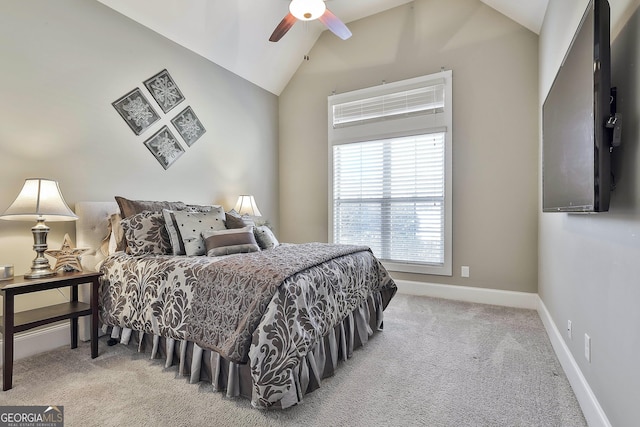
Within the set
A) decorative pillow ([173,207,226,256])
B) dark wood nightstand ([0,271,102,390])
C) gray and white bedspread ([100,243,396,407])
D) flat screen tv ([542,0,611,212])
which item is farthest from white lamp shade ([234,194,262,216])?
flat screen tv ([542,0,611,212])

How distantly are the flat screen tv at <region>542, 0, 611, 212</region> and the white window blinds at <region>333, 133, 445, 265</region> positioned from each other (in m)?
1.85

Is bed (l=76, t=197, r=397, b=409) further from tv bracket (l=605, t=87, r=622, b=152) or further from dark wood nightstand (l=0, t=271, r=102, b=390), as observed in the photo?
tv bracket (l=605, t=87, r=622, b=152)

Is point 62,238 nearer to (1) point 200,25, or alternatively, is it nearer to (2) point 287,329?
(2) point 287,329

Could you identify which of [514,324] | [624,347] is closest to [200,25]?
[624,347]

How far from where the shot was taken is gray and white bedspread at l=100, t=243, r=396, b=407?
5.01ft

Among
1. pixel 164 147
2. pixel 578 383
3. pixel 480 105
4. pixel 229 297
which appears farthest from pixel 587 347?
pixel 164 147

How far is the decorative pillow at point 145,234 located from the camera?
2375mm

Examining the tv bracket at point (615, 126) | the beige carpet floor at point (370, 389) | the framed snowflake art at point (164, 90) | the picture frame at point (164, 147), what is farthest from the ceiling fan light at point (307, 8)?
the beige carpet floor at point (370, 389)

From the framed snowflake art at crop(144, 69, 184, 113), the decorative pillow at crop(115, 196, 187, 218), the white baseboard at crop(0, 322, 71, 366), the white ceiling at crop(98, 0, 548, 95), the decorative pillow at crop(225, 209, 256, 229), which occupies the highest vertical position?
the white ceiling at crop(98, 0, 548, 95)

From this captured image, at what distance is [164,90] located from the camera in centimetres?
321

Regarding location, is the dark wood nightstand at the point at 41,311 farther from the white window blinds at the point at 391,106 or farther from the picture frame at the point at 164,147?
the white window blinds at the point at 391,106

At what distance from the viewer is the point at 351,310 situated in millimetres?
2193

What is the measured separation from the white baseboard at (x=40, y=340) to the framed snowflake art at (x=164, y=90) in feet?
7.14

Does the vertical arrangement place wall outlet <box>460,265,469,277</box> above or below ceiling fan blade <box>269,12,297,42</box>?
below
